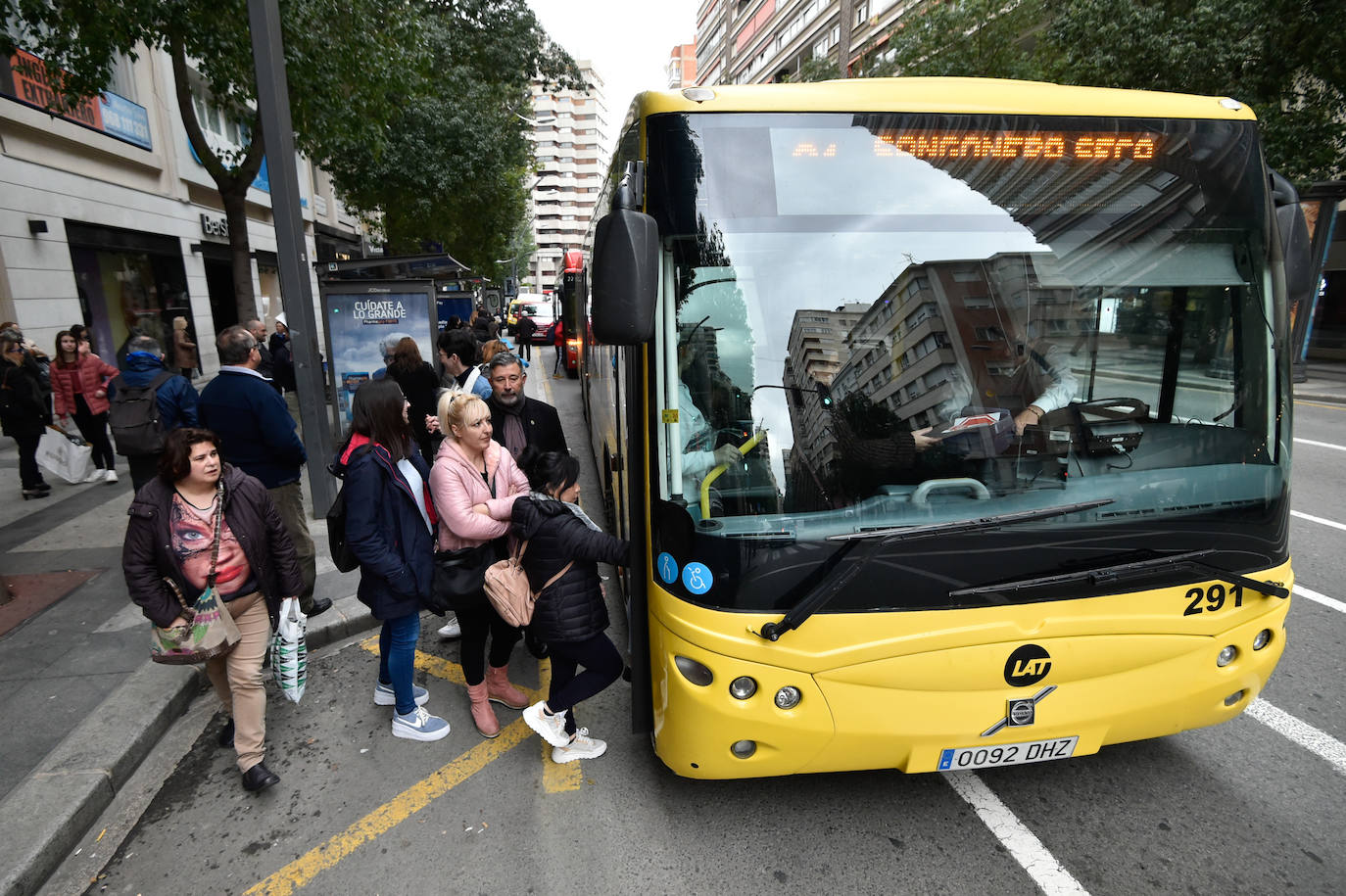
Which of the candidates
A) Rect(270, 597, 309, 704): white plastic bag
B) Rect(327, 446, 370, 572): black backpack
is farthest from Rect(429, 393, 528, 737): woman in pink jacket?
Rect(270, 597, 309, 704): white plastic bag

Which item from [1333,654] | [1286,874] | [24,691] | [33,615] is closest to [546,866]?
[1286,874]

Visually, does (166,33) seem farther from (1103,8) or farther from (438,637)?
(1103,8)

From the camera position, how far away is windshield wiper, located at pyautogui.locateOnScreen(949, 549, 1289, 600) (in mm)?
2590

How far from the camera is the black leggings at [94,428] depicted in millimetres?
8059

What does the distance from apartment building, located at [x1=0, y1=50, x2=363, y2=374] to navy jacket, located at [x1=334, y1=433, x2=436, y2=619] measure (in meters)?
10.1

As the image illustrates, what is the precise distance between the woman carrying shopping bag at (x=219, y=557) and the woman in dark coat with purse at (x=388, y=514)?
0.37 metres

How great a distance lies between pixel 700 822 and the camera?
3.04 m

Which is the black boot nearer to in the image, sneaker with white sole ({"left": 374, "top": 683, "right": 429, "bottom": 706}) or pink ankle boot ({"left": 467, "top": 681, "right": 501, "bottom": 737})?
sneaker with white sole ({"left": 374, "top": 683, "right": 429, "bottom": 706})

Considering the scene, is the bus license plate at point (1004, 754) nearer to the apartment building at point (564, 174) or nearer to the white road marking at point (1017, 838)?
the white road marking at point (1017, 838)

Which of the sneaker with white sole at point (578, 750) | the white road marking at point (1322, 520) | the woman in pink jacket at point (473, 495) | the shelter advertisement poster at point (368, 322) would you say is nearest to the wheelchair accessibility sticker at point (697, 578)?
the woman in pink jacket at point (473, 495)

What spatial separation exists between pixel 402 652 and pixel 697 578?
180 cm

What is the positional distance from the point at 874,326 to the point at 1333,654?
3.95m

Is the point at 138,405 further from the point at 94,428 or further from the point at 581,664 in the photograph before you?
the point at 94,428

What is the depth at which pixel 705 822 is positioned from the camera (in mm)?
3035
